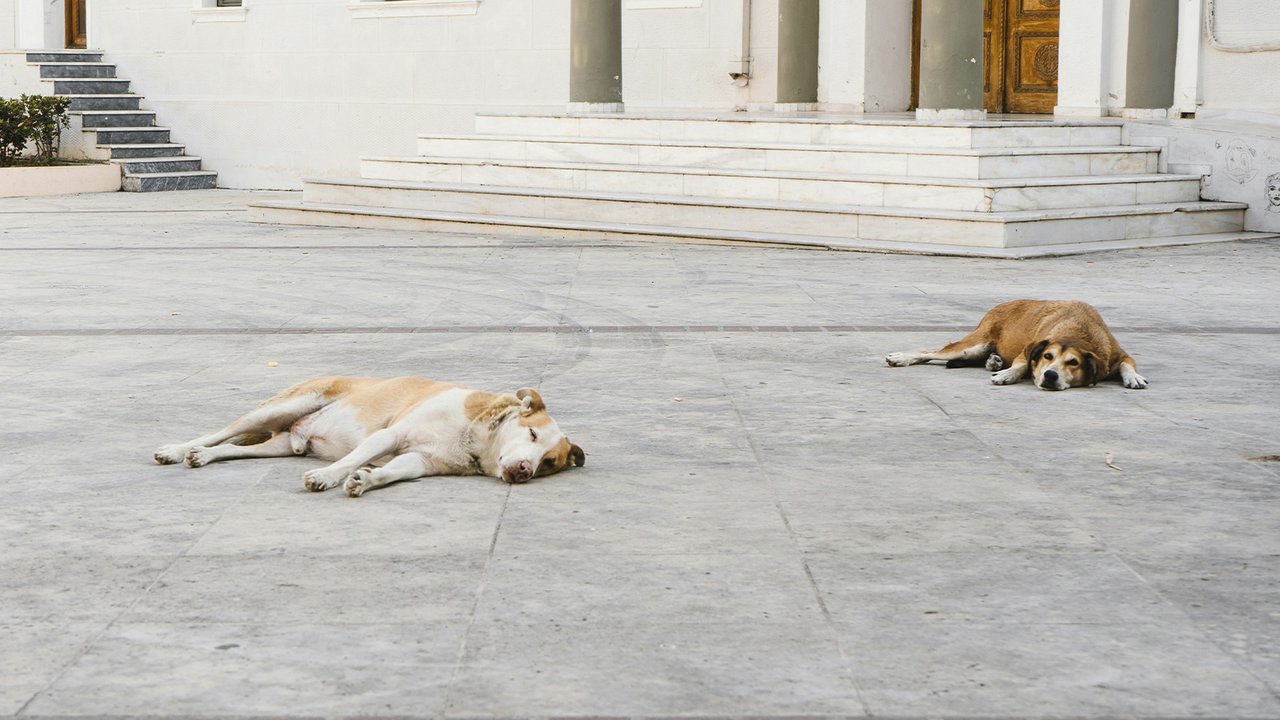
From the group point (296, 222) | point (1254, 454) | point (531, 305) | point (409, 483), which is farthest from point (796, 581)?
point (296, 222)

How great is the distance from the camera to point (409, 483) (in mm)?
5871

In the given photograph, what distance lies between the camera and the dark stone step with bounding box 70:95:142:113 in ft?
80.5

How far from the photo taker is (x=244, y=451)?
6.28m

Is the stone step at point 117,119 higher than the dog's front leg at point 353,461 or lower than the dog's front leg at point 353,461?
higher

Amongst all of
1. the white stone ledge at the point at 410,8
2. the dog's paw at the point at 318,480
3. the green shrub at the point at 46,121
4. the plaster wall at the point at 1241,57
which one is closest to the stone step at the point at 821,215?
the plaster wall at the point at 1241,57

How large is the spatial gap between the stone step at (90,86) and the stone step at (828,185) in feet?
29.6

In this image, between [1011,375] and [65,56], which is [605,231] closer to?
[1011,375]

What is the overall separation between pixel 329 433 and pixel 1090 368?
3.88 m

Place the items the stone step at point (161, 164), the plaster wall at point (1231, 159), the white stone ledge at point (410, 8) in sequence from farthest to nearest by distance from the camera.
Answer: the stone step at point (161, 164), the white stone ledge at point (410, 8), the plaster wall at point (1231, 159)

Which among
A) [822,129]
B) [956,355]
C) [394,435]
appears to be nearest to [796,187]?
[822,129]

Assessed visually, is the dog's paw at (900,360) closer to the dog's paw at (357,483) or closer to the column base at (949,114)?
the dog's paw at (357,483)

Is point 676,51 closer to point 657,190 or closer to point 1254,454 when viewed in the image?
point 657,190

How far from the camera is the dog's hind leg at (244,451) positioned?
6172 millimetres

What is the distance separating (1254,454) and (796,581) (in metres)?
2.74
